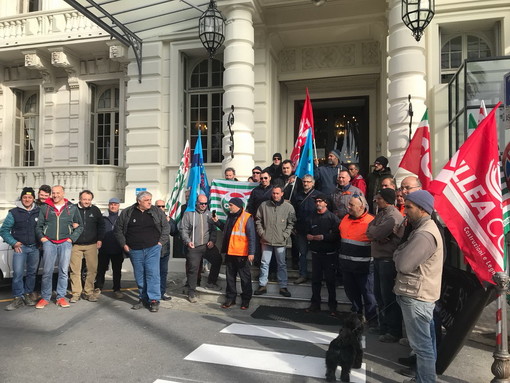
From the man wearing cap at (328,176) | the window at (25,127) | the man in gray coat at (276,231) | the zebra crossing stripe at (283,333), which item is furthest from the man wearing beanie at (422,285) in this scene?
the window at (25,127)

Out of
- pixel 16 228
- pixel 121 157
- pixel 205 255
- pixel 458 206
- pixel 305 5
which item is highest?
pixel 305 5

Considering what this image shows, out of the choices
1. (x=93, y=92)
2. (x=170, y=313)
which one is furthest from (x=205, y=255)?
(x=93, y=92)

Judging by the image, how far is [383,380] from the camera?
418 cm

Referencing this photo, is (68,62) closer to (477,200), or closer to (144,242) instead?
(144,242)

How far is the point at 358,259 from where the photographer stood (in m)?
5.70

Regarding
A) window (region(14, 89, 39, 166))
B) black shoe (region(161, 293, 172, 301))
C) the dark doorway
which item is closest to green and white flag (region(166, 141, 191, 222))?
black shoe (region(161, 293, 172, 301))

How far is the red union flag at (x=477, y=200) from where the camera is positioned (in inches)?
156

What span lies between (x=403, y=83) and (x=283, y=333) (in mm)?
5782

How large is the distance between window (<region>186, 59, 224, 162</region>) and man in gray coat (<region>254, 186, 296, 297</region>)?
216 inches

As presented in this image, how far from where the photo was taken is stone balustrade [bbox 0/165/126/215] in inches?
481

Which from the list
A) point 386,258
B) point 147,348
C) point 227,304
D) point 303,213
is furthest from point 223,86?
point 147,348

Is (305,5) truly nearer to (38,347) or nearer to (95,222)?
(95,222)

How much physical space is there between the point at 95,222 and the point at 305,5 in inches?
282

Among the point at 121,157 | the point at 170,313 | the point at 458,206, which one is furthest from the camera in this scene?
the point at 121,157
